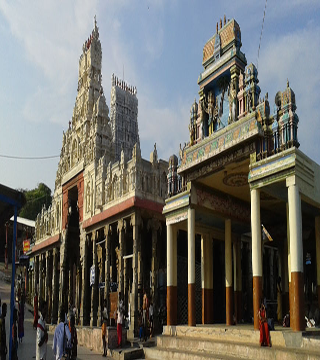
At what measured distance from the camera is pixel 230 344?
43.3 feet

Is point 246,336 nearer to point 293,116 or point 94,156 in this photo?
point 293,116

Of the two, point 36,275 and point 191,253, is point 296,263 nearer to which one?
point 191,253

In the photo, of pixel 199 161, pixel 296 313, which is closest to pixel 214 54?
pixel 199 161

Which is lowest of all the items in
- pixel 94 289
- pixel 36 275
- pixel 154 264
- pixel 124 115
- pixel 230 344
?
pixel 230 344

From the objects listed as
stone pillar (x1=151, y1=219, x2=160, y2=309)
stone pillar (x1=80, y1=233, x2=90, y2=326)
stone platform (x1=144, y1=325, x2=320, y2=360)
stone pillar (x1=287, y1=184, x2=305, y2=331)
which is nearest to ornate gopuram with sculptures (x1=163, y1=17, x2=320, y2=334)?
stone pillar (x1=287, y1=184, x2=305, y2=331)

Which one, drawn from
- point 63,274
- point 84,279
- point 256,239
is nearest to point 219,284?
point 84,279

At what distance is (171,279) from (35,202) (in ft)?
191

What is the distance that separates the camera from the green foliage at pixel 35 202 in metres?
71.1

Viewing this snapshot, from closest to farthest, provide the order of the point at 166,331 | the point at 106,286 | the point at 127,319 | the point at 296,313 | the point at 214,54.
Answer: the point at 296,313
the point at 166,331
the point at 214,54
the point at 127,319
the point at 106,286

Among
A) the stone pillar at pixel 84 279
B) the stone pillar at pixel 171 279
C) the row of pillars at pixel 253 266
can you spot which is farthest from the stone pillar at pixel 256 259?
the stone pillar at pixel 84 279

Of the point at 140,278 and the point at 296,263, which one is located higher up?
the point at 296,263

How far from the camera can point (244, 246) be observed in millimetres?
27984

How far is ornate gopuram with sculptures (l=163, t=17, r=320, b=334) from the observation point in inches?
529

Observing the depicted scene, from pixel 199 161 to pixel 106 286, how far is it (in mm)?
11531
